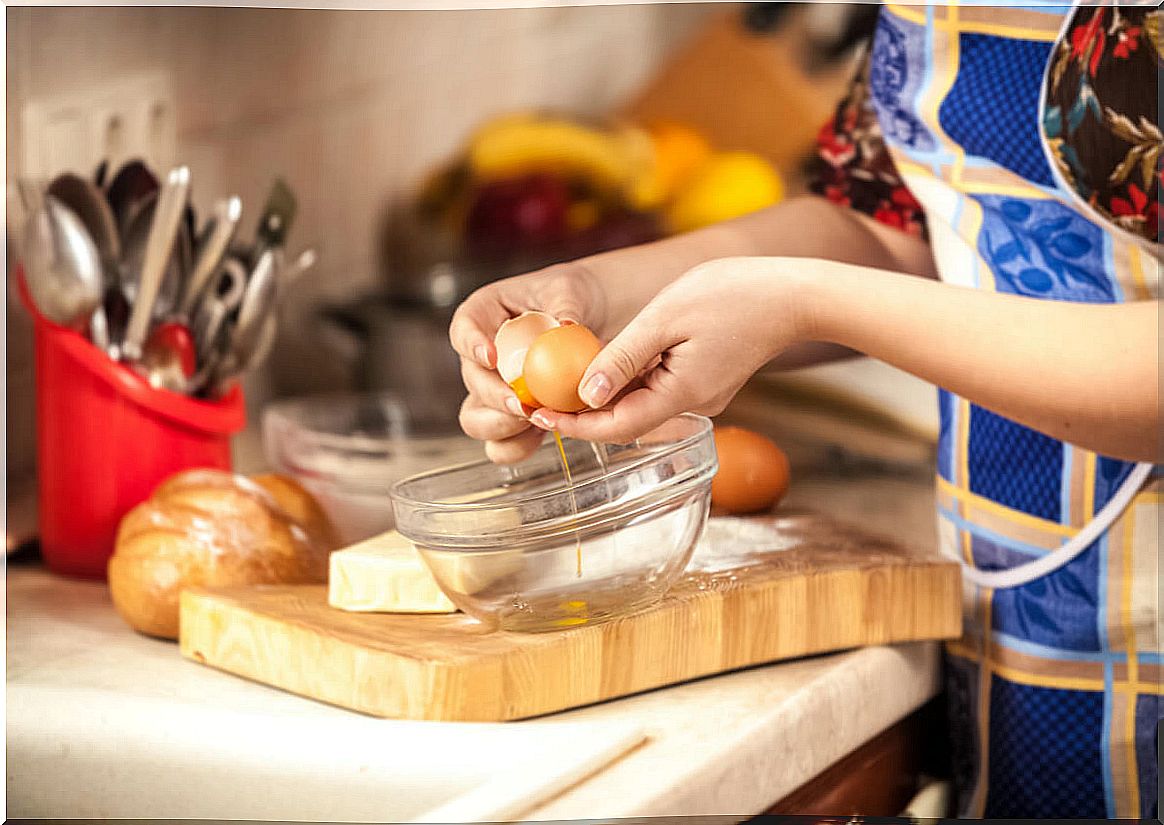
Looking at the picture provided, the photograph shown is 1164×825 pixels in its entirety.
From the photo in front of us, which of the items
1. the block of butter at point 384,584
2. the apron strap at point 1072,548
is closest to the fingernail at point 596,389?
the block of butter at point 384,584

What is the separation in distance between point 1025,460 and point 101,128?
1.65ft

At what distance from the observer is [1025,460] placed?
1.68 feet

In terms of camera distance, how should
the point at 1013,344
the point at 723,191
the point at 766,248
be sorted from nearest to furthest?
the point at 1013,344
the point at 766,248
the point at 723,191

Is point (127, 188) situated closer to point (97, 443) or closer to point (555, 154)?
point (97, 443)

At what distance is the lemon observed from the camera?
865 mm

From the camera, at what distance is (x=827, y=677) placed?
47 centimetres

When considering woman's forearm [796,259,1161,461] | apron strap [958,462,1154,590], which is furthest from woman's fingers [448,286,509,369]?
apron strap [958,462,1154,590]

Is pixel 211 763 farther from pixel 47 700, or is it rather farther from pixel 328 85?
pixel 328 85

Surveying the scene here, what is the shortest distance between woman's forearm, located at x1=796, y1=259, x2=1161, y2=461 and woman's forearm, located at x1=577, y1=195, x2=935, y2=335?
7 cm

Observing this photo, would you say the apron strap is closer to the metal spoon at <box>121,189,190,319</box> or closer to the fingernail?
the fingernail

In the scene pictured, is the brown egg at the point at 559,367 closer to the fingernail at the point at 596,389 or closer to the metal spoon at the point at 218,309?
the fingernail at the point at 596,389

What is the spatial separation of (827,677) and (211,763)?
23 cm

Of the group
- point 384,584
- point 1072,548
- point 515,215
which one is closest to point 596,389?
point 384,584

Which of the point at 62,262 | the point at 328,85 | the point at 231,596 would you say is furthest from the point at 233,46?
the point at 231,596
